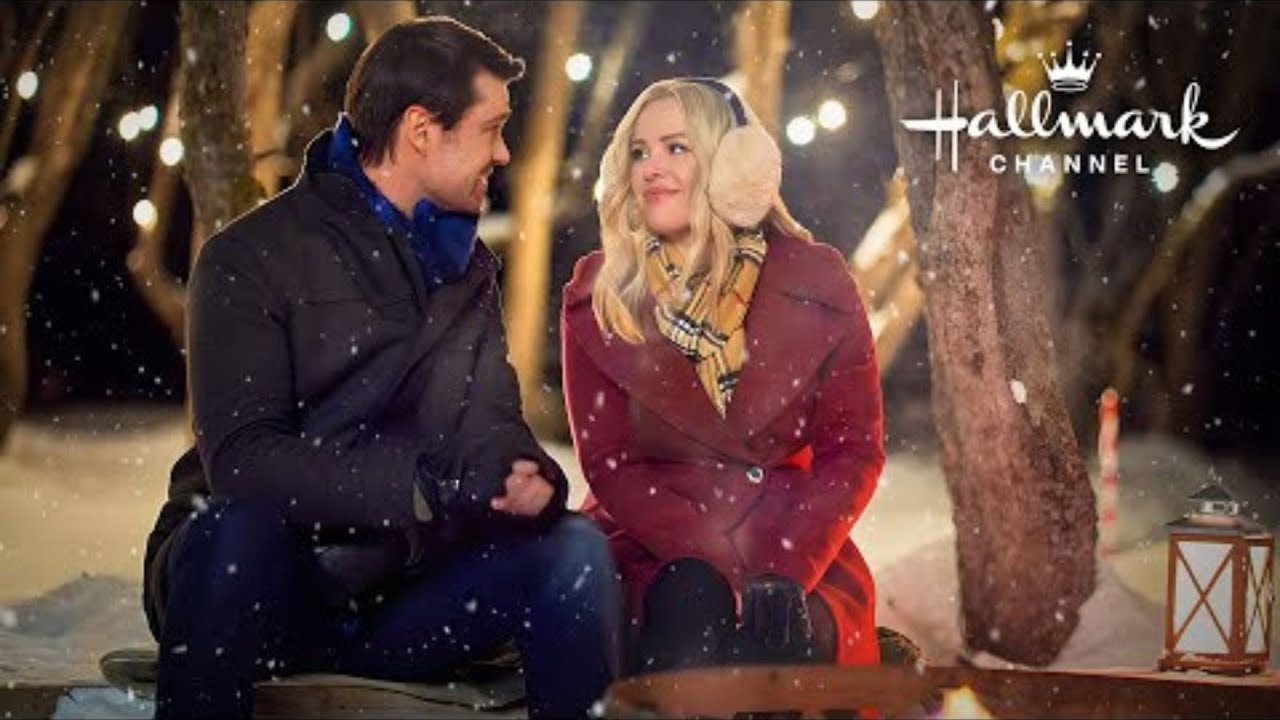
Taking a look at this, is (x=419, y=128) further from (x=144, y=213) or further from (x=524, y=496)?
(x=144, y=213)

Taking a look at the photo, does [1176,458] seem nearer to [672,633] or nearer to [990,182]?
[990,182]

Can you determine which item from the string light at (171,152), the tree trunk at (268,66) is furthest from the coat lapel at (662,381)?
the tree trunk at (268,66)

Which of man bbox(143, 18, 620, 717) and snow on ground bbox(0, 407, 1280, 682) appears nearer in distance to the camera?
man bbox(143, 18, 620, 717)

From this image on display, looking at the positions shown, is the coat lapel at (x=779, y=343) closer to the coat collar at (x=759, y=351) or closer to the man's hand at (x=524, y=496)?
the coat collar at (x=759, y=351)

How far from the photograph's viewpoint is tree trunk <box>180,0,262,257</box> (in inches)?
248

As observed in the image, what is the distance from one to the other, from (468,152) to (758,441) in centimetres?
89

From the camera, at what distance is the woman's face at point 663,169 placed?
467 centimetres

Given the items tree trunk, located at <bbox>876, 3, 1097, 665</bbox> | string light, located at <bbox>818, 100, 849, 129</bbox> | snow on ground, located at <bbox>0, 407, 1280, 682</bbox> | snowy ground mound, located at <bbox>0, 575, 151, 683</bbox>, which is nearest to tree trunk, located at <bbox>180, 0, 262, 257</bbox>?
snow on ground, located at <bbox>0, 407, 1280, 682</bbox>

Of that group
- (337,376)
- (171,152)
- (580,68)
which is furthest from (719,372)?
(171,152)

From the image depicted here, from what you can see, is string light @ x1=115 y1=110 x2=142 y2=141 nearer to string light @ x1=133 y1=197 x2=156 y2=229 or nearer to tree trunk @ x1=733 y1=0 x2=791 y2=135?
string light @ x1=133 y1=197 x2=156 y2=229

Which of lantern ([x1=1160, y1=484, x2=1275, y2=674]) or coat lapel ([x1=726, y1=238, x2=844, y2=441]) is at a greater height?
coat lapel ([x1=726, y1=238, x2=844, y2=441])

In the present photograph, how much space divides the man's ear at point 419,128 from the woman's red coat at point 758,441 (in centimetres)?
67

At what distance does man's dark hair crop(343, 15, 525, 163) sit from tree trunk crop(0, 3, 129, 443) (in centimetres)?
290

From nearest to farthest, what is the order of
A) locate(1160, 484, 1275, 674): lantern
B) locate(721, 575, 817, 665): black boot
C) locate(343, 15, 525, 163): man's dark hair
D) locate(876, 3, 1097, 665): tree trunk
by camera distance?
locate(721, 575, 817, 665): black boot
locate(343, 15, 525, 163): man's dark hair
locate(1160, 484, 1275, 674): lantern
locate(876, 3, 1097, 665): tree trunk
